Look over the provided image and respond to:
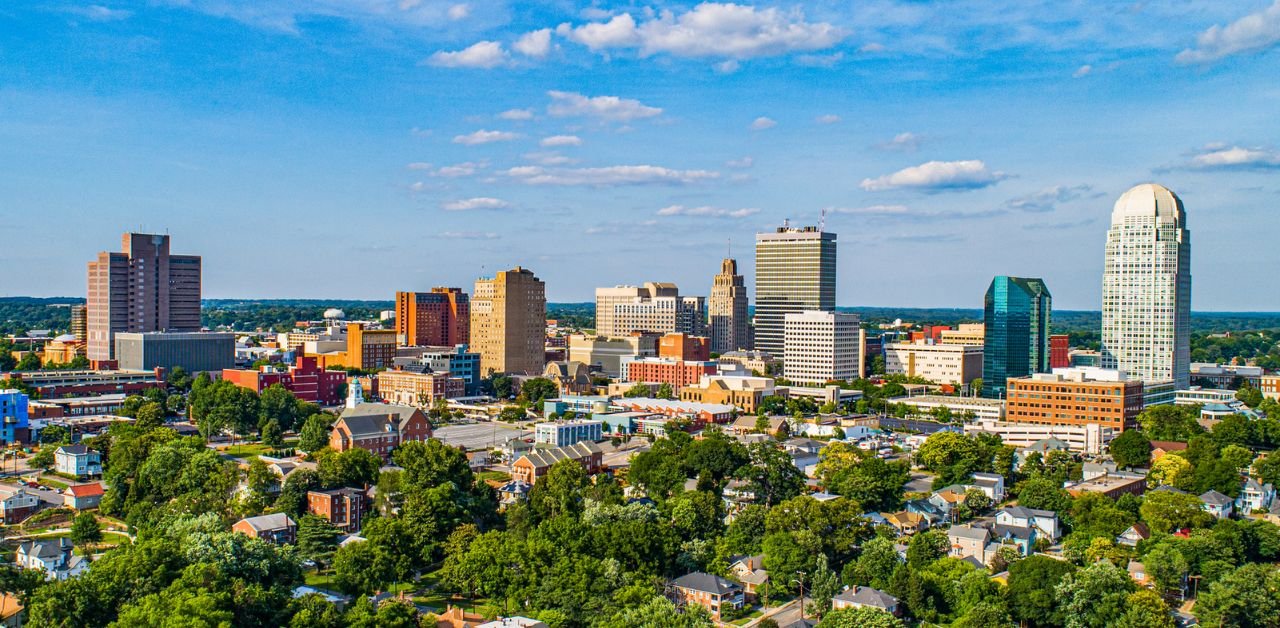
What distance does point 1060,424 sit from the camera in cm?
7075

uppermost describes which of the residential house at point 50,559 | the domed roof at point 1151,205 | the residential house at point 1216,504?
the domed roof at point 1151,205

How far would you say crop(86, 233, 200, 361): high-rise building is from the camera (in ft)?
344

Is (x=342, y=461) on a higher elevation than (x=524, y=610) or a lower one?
higher

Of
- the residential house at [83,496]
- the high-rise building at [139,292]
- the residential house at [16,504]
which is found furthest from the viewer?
the high-rise building at [139,292]

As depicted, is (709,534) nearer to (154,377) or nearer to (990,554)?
(990,554)

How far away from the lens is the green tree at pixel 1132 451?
5866 centimetres

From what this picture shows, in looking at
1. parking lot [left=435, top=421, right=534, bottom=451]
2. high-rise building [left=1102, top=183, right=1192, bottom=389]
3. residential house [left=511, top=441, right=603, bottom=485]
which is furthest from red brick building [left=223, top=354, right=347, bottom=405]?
high-rise building [left=1102, top=183, right=1192, bottom=389]

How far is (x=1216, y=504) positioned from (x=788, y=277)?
248 ft

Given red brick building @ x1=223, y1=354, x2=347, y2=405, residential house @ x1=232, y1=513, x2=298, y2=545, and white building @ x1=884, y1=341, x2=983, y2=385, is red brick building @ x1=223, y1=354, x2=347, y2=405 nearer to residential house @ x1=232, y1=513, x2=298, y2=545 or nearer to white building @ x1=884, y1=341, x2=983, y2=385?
residential house @ x1=232, y1=513, x2=298, y2=545

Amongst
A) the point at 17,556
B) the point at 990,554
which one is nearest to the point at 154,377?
the point at 17,556

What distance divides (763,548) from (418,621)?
513 inches

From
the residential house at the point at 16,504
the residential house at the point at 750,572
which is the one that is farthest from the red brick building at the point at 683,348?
the residential house at the point at 750,572

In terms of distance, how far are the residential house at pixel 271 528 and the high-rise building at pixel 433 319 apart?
276ft

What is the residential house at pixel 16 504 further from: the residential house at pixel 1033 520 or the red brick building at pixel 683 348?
the red brick building at pixel 683 348
